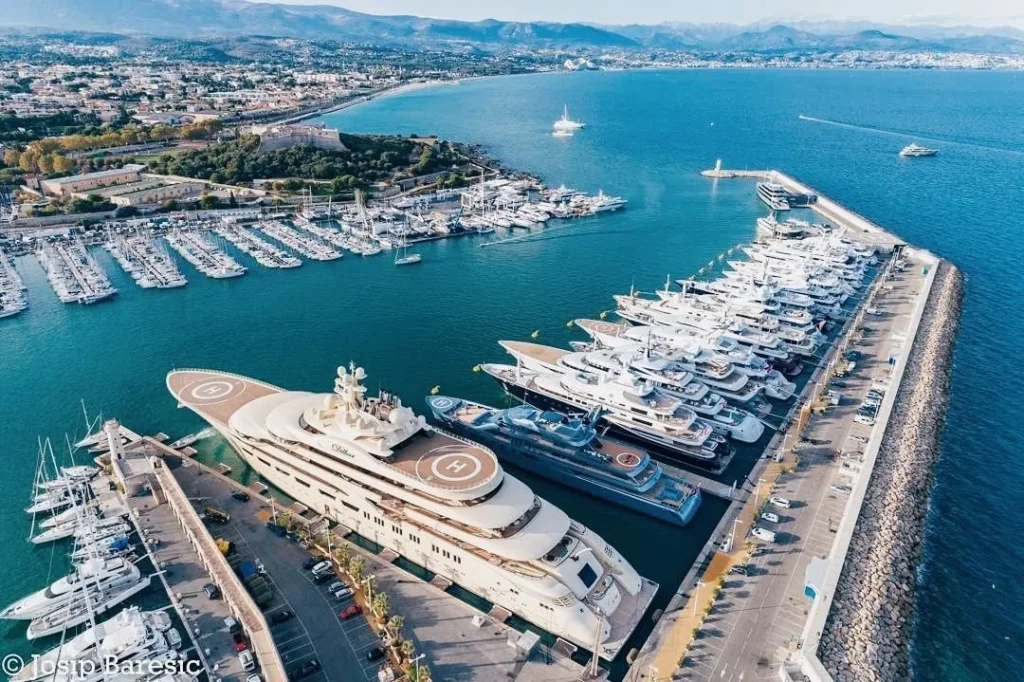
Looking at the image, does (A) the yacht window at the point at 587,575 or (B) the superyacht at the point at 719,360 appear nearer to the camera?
(A) the yacht window at the point at 587,575

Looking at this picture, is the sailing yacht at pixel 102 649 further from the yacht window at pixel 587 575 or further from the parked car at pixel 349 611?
the yacht window at pixel 587 575

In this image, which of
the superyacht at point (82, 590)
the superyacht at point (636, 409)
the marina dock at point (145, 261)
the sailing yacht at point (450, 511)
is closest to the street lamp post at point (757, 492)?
the superyacht at point (636, 409)

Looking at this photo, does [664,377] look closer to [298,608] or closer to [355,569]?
[355,569]

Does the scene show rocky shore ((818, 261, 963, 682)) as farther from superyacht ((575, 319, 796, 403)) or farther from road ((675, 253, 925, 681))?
superyacht ((575, 319, 796, 403))

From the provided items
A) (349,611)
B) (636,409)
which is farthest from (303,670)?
(636,409)

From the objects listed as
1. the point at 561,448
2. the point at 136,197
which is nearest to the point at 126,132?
the point at 136,197

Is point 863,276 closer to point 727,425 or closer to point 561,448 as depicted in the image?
point 727,425

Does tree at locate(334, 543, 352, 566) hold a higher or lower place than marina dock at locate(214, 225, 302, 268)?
lower

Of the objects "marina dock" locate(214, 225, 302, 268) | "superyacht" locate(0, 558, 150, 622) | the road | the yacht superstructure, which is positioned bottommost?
"superyacht" locate(0, 558, 150, 622)

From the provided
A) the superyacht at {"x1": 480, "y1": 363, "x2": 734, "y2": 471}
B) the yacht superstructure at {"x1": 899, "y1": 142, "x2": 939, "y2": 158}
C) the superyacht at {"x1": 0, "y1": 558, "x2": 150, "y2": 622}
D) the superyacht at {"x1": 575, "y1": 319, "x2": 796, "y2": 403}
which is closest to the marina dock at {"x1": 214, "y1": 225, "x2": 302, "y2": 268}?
the superyacht at {"x1": 480, "y1": 363, "x2": 734, "y2": 471}
